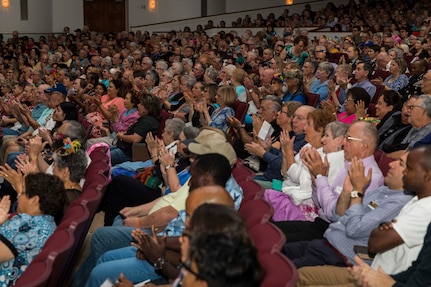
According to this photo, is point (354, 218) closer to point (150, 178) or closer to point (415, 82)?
point (150, 178)

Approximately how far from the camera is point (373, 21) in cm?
1512

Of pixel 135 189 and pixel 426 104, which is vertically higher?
pixel 426 104

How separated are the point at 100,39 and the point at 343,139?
14.1 meters

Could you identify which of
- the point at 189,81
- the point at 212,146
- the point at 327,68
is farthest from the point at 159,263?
the point at 327,68

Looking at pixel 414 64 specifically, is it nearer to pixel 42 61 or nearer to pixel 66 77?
pixel 66 77

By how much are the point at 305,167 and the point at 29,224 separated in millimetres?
1763

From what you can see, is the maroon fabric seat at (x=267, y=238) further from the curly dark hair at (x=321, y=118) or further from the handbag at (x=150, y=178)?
the handbag at (x=150, y=178)

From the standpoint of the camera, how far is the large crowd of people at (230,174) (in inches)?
102

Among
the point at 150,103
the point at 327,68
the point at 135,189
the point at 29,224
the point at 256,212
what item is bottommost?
the point at 135,189

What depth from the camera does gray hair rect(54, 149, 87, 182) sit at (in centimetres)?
408

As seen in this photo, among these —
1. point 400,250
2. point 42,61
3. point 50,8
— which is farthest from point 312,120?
point 50,8

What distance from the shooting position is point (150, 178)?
15.1 ft

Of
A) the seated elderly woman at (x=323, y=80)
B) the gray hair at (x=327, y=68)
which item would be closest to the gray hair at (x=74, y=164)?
the seated elderly woman at (x=323, y=80)

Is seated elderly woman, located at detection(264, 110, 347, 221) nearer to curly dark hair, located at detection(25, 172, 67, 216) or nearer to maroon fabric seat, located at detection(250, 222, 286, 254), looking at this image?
maroon fabric seat, located at detection(250, 222, 286, 254)
